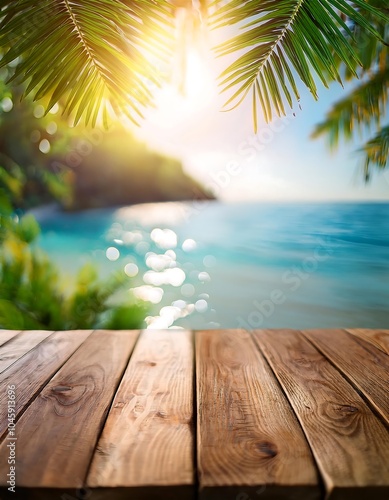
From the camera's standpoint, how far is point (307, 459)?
619 mm

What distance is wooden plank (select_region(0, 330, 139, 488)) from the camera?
591 millimetres

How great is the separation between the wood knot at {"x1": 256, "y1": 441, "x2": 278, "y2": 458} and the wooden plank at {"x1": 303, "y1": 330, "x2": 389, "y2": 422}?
22 cm

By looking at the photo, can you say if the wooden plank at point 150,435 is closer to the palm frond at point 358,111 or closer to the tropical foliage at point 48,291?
the tropical foliage at point 48,291

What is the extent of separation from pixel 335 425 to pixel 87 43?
809 millimetres

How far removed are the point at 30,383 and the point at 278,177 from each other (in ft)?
21.8

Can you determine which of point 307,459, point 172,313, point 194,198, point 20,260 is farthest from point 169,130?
point 307,459

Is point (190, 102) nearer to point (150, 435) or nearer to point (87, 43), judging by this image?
point (87, 43)

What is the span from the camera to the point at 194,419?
75cm

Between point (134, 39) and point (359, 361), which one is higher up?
point (134, 39)

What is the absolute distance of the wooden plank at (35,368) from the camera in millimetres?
818

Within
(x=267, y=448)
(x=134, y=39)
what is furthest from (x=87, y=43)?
(x=267, y=448)

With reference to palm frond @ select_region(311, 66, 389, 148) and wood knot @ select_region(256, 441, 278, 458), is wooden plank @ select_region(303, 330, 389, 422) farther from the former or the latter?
palm frond @ select_region(311, 66, 389, 148)

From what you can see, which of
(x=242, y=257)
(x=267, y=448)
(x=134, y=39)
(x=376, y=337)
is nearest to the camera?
(x=267, y=448)

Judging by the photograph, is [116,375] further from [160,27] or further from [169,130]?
[169,130]
